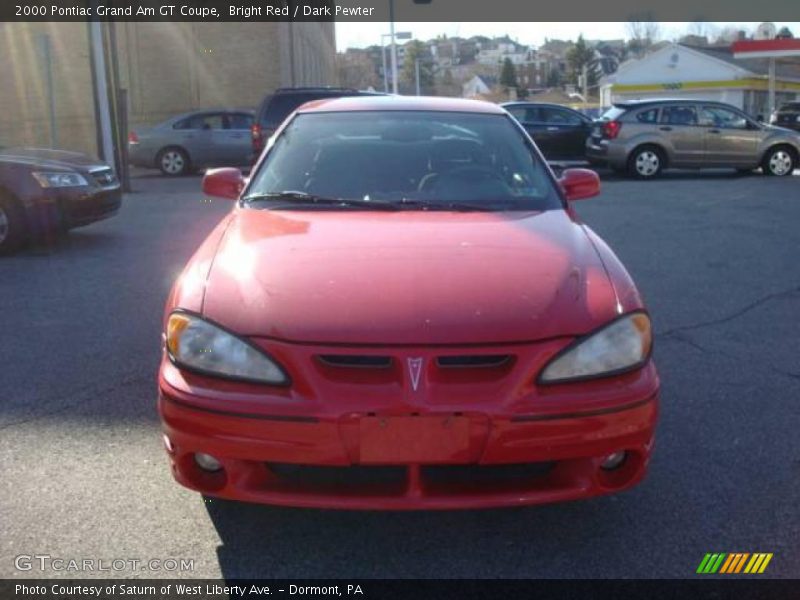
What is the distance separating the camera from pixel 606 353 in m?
2.99

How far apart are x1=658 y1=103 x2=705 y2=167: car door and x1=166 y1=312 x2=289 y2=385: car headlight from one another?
15.1 m

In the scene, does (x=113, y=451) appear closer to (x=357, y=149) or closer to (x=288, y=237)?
(x=288, y=237)

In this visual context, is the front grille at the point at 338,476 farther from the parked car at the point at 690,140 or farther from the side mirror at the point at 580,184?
the parked car at the point at 690,140

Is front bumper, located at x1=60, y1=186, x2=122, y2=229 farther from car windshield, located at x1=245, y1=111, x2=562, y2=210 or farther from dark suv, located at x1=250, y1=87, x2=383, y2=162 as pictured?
dark suv, located at x1=250, y1=87, x2=383, y2=162

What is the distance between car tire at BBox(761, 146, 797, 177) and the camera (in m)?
16.9

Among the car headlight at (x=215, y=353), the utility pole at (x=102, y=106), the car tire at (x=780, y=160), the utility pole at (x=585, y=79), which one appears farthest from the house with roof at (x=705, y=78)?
the car headlight at (x=215, y=353)

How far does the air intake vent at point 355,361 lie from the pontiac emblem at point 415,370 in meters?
0.07

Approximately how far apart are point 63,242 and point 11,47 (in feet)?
51.9

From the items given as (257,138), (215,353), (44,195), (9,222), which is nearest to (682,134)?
(257,138)

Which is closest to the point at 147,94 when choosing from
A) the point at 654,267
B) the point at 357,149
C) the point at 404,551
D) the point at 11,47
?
the point at 11,47

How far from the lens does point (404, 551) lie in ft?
10.3

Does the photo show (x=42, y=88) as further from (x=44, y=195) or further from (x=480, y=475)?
(x=480, y=475)

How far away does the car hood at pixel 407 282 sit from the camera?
2916 mm

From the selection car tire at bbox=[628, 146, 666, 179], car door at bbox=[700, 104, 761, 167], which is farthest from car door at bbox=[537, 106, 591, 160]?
car door at bbox=[700, 104, 761, 167]
